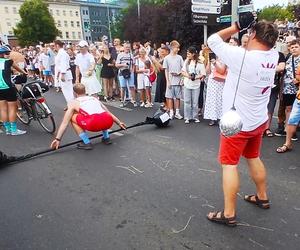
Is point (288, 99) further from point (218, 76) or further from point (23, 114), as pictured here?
point (23, 114)

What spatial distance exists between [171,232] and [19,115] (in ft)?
20.5

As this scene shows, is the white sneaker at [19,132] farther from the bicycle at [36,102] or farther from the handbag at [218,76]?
the handbag at [218,76]

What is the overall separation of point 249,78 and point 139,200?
1.88 meters

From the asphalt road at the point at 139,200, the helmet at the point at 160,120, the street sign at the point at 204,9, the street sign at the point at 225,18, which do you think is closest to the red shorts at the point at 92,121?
the asphalt road at the point at 139,200

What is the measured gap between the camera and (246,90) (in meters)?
3.07

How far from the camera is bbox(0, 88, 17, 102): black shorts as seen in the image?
6785 mm

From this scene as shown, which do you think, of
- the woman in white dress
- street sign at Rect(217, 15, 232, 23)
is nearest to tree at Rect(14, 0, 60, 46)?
street sign at Rect(217, 15, 232, 23)

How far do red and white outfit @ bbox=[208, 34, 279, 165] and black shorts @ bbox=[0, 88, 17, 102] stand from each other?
507 cm

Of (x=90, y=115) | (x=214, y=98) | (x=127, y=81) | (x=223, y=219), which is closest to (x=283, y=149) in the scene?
(x=214, y=98)

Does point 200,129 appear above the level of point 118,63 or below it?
below

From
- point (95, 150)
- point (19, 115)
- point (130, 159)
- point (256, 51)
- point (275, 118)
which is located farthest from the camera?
point (19, 115)

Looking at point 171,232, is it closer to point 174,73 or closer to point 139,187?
point 139,187

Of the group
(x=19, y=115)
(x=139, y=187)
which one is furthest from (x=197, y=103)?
(x=19, y=115)

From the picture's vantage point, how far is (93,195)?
408 centimetres
